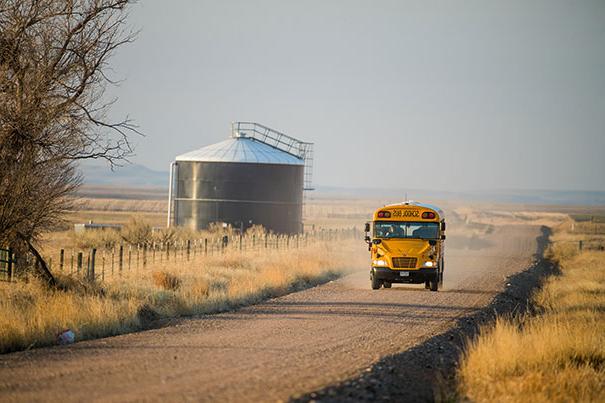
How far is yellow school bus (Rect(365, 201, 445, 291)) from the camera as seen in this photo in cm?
2567

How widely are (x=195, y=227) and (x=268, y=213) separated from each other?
13.6 ft

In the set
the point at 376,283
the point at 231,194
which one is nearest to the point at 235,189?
the point at 231,194

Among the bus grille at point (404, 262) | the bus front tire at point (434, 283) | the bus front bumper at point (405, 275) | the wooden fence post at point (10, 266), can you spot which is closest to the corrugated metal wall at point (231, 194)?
the bus front tire at point (434, 283)

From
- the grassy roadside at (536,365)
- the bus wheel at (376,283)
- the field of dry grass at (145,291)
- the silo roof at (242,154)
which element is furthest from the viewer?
the silo roof at (242,154)

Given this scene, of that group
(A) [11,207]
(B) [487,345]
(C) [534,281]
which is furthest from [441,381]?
(C) [534,281]

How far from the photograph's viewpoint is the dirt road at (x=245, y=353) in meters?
10.9

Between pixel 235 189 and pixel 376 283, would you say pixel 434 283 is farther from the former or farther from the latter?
pixel 235 189

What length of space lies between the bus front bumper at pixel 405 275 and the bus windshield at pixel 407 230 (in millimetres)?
947

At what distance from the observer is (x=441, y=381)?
12.3m

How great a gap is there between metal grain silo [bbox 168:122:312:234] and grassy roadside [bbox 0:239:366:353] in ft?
61.2

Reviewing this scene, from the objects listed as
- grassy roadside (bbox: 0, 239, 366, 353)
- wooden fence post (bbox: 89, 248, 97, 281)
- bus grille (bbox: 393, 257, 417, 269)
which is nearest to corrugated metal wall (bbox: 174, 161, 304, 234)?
grassy roadside (bbox: 0, 239, 366, 353)

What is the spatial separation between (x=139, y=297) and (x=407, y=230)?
8589mm

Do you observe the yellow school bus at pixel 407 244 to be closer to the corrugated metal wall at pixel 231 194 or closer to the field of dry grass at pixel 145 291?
the field of dry grass at pixel 145 291

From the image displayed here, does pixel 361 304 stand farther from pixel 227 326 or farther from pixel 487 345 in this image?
pixel 487 345
